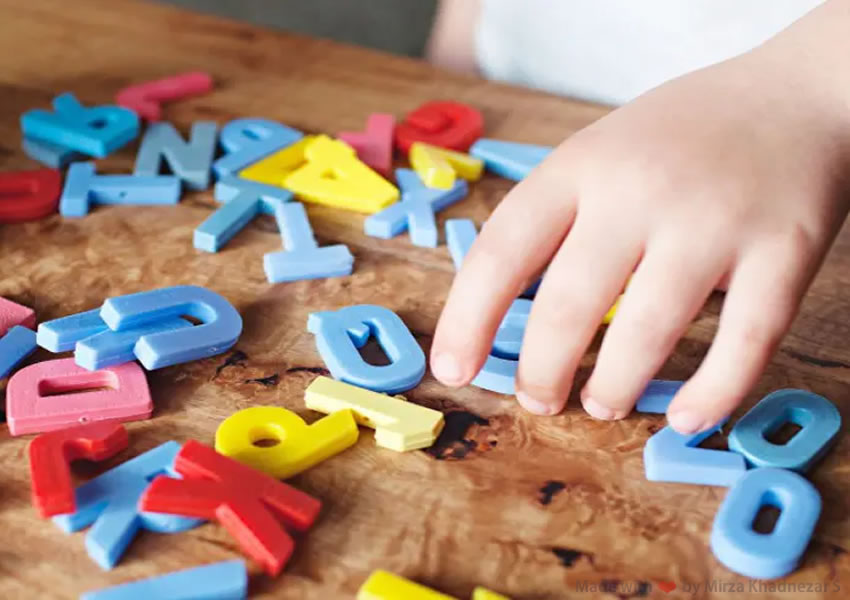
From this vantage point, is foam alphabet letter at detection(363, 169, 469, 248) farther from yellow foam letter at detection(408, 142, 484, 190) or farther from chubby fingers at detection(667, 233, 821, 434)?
chubby fingers at detection(667, 233, 821, 434)

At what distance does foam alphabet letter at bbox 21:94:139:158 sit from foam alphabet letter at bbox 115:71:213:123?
0.02 metres

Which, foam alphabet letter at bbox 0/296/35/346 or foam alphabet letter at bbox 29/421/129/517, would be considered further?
foam alphabet letter at bbox 0/296/35/346

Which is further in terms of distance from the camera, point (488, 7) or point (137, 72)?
point (488, 7)

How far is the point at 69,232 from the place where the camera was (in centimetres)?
80

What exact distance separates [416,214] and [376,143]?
14cm

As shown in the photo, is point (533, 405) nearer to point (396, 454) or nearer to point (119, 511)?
point (396, 454)

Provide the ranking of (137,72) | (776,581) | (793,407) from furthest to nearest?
(137,72), (793,407), (776,581)

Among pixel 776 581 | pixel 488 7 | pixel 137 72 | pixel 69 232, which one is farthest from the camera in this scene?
pixel 488 7

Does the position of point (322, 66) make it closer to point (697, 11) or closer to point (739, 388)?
point (697, 11)

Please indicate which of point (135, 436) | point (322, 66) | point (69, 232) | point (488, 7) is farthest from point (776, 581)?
point (488, 7)

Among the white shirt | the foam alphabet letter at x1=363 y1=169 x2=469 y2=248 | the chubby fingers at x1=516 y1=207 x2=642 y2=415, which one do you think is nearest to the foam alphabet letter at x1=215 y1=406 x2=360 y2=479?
the chubby fingers at x1=516 y1=207 x2=642 y2=415

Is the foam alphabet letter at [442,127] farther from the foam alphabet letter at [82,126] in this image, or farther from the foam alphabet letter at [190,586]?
the foam alphabet letter at [190,586]

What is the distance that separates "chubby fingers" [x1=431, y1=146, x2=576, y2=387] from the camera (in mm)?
586

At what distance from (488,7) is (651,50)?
0.22 meters
